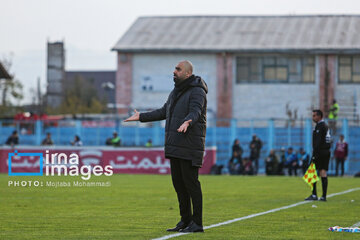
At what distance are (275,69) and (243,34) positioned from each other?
10.4ft

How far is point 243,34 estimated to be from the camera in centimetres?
5616

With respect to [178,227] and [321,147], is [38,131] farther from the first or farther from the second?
[178,227]

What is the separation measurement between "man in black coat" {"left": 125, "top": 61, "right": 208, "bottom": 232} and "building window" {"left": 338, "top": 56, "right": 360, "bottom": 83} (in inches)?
1755

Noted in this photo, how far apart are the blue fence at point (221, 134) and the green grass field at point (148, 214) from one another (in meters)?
17.9

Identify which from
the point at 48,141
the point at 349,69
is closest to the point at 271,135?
the point at 48,141

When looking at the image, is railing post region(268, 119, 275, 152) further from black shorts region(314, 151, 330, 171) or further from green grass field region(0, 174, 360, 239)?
black shorts region(314, 151, 330, 171)

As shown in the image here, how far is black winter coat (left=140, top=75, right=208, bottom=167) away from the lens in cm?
1038

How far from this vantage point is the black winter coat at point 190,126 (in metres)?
10.4

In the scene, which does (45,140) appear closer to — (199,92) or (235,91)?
(235,91)

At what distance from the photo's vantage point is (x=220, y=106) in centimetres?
5525

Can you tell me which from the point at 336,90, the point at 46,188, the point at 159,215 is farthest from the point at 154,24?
the point at 159,215

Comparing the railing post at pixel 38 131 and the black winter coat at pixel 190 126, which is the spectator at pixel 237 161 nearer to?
the railing post at pixel 38 131

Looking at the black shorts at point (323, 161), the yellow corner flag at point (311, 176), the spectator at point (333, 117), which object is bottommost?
the yellow corner flag at point (311, 176)

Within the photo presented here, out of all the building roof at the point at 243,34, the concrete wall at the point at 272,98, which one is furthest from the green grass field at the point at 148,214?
the building roof at the point at 243,34
